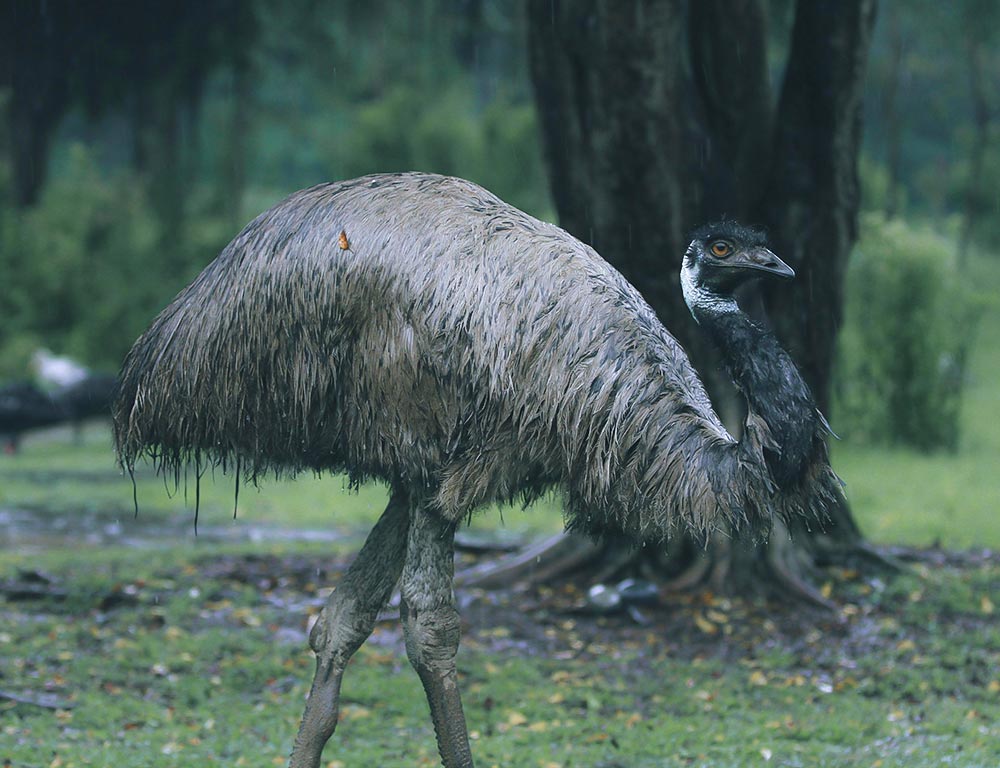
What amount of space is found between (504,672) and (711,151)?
11.4 feet

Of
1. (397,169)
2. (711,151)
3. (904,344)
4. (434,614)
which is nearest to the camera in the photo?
(434,614)

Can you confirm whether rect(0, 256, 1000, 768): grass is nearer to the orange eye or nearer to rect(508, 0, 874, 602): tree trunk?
rect(508, 0, 874, 602): tree trunk

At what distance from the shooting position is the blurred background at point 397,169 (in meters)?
14.7

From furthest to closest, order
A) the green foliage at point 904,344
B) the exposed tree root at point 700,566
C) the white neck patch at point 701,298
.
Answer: the green foliage at point 904,344 < the exposed tree root at point 700,566 < the white neck patch at point 701,298

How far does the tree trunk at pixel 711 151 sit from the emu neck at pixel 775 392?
Answer: 145 inches

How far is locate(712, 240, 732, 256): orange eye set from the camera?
4.46m

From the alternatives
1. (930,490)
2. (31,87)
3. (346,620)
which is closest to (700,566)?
(346,620)

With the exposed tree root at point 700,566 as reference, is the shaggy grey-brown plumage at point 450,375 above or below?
above

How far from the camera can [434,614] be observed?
4684mm

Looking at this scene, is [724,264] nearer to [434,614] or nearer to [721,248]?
[721,248]

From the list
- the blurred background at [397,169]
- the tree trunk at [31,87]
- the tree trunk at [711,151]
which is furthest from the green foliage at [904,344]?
the tree trunk at [31,87]

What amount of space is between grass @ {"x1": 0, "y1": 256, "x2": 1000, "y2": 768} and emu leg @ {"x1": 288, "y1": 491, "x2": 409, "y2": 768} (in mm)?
1071

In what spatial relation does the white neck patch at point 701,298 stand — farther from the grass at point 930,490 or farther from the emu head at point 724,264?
the grass at point 930,490

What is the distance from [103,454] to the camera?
1583 centimetres
